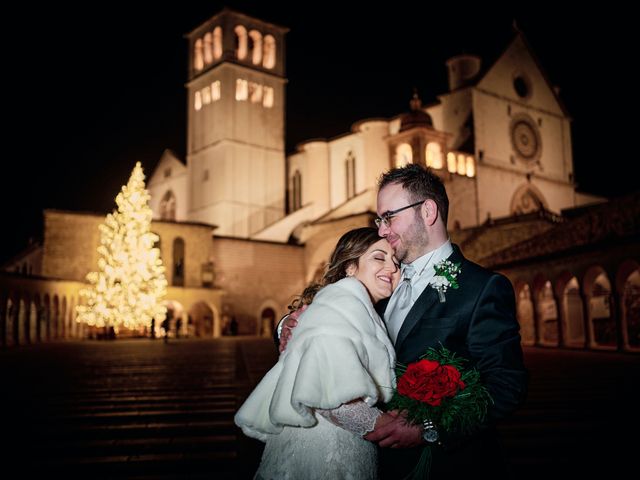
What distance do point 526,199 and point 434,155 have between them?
354 inches

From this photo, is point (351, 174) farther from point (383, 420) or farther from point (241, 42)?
point (383, 420)

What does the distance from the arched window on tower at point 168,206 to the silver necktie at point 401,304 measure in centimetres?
5507

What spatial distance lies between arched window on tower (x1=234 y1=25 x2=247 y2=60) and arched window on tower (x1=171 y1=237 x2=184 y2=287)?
62.8 feet

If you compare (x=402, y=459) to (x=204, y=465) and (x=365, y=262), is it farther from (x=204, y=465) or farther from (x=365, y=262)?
(x=204, y=465)

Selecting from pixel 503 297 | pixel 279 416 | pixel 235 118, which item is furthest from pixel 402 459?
pixel 235 118

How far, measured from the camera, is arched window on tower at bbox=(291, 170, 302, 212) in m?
50.2

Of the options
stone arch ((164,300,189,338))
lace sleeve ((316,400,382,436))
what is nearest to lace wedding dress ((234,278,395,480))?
lace sleeve ((316,400,382,436))

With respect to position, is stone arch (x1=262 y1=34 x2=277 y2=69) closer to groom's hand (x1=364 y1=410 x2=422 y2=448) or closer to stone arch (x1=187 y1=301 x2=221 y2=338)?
stone arch (x1=187 y1=301 x2=221 y2=338)

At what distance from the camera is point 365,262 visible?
2.86 metres

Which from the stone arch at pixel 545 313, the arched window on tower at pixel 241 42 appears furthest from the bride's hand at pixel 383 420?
the arched window on tower at pixel 241 42

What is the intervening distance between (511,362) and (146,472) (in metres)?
3.14

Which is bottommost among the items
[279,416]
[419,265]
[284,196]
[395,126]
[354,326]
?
[279,416]

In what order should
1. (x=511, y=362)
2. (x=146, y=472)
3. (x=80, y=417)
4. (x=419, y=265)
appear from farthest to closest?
(x=80, y=417) → (x=146, y=472) → (x=419, y=265) → (x=511, y=362)

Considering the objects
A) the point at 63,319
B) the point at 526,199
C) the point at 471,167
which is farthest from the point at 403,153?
the point at 63,319
